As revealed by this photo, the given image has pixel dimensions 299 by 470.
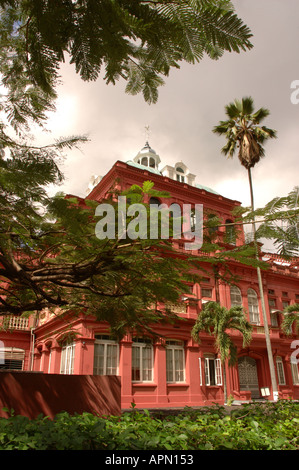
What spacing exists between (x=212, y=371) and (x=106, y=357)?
6.61m

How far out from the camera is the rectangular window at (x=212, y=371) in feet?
64.6

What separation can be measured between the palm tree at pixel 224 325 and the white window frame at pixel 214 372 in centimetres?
→ 210

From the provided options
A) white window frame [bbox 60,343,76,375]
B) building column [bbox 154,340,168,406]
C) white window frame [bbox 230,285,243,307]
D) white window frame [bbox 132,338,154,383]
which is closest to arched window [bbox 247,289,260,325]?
white window frame [bbox 230,285,243,307]

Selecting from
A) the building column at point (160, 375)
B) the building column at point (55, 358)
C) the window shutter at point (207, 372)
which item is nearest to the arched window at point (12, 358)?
the building column at point (55, 358)

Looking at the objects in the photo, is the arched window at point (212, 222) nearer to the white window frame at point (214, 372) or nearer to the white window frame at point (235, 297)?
the white window frame at point (214, 372)

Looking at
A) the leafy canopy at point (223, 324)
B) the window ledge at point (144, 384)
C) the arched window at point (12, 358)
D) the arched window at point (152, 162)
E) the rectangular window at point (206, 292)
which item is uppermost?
the arched window at point (152, 162)

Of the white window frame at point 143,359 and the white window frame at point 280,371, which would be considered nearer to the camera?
the white window frame at point 143,359

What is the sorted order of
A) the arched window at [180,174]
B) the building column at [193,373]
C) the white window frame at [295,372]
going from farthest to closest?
the arched window at [180,174]
the white window frame at [295,372]
the building column at [193,373]

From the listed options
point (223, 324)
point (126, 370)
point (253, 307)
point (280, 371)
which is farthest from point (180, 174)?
point (280, 371)

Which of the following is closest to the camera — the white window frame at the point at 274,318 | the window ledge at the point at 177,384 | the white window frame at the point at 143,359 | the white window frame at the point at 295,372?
the white window frame at the point at 143,359

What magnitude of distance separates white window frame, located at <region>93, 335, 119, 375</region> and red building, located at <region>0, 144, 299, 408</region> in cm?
4

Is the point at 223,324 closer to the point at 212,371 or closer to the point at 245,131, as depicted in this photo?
the point at 212,371

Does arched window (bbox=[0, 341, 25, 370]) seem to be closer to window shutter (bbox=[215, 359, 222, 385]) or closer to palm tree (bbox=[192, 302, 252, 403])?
palm tree (bbox=[192, 302, 252, 403])

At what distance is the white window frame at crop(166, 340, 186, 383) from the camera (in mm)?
18531
